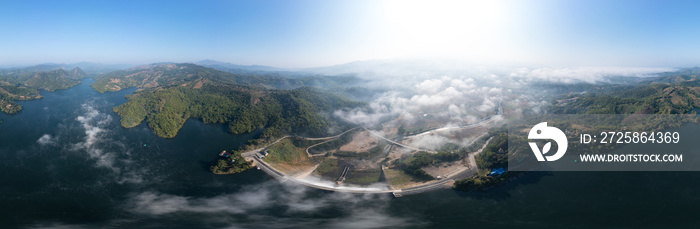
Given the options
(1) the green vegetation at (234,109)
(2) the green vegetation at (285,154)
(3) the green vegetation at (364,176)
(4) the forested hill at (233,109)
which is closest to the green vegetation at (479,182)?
(3) the green vegetation at (364,176)

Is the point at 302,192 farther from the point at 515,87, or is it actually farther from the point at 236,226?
the point at 515,87

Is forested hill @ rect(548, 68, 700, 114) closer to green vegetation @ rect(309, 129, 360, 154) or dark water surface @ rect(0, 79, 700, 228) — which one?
dark water surface @ rect(0, 79, 700, 228)

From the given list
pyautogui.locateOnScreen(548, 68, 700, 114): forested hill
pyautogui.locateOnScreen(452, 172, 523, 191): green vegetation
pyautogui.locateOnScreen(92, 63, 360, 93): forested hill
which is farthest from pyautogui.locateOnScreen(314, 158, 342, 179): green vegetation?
pyautogui.locateOnScreen(92, 63, 360, 93): forested hill

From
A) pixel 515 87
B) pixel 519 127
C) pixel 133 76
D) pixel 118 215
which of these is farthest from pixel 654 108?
pixel 133 76

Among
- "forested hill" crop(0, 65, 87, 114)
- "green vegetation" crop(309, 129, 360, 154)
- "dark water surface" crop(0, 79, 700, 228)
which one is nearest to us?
"dark water surface" crop(0, 79, 700, 228)

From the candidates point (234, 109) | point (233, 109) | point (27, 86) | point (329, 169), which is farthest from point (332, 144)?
point (27, 86)

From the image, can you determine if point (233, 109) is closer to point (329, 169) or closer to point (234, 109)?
point (234, 109)
